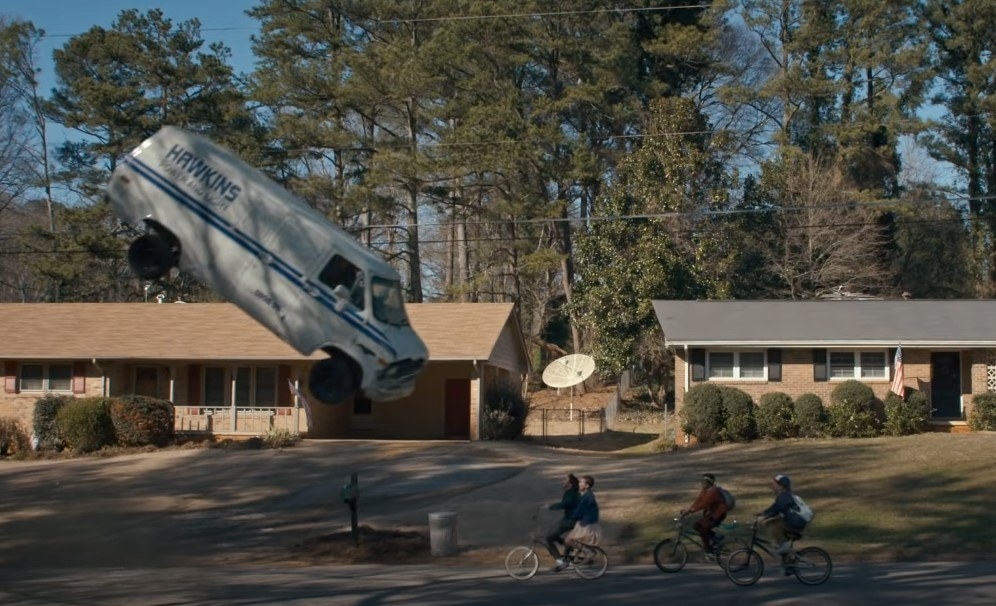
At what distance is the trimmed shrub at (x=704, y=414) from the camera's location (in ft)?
105

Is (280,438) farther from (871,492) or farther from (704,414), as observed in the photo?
(871,492)

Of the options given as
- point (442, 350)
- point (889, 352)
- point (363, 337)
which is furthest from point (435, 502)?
point (889, 352)

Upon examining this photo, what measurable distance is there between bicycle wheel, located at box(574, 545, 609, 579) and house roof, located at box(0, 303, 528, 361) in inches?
646

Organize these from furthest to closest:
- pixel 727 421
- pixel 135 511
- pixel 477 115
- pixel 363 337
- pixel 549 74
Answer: pixel 549 74 < pixel 477 115 < pixel 727 421 < pixel 135 511 < pixel 363 337

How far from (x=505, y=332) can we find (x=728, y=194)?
52.6 ft

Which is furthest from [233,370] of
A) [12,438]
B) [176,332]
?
[12,438]

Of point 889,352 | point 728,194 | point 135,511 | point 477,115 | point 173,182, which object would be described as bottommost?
point 135,511

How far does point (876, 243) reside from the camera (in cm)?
4934

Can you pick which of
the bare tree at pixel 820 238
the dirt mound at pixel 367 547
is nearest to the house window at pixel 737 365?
the dirt mound at pixel 367 547

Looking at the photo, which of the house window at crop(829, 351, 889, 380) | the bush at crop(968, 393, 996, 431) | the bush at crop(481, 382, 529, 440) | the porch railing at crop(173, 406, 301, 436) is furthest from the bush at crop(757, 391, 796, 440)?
the porch railing at crop(173, 406, 301, 436)

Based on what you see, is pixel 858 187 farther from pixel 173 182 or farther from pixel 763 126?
pixel 173 182

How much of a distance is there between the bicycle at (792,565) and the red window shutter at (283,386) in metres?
22.3

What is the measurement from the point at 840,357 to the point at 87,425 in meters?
21.9

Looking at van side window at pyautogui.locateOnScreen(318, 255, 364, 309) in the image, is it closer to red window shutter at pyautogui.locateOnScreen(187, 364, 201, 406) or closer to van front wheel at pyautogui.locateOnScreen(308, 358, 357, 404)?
van front wheel at pyautogui.locateOnScreen(308, 358, 357, 404)
